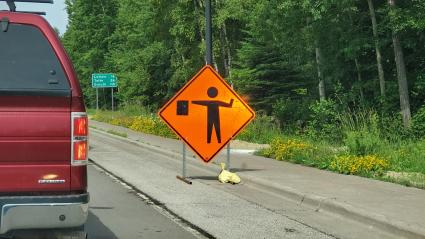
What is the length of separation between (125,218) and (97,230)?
0.99 meters

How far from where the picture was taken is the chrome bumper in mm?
4848

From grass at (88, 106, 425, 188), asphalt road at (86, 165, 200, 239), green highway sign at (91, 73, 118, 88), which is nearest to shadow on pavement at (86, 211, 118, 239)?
asphalt road at (86, 165, 200, 239)

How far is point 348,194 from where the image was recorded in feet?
33.9

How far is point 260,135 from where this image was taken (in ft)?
78.2

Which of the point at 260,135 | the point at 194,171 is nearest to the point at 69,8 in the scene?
the point at 260,135

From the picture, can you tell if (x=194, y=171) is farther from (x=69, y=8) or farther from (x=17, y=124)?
(x=69, y=8)

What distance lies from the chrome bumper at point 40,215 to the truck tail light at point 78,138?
331mm

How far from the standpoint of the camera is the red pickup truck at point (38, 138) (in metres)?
4.92

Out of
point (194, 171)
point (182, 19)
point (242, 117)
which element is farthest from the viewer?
point (182, 19)

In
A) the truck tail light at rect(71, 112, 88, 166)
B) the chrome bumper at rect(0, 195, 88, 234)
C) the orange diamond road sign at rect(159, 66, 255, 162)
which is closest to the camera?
the chrome bumper at rect(0, 195, 88, 234)

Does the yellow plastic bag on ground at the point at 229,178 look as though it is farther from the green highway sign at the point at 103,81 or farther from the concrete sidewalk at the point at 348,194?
the green highway sign at the point at 103,81

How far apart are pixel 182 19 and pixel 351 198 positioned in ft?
99.0

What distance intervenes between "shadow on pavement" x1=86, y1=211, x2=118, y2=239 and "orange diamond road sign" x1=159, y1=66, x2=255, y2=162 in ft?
15.3

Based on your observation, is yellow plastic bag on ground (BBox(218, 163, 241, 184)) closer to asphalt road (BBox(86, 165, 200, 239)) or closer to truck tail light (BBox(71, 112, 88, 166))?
asphalt road (BBox(86, 165, 200, 239))
